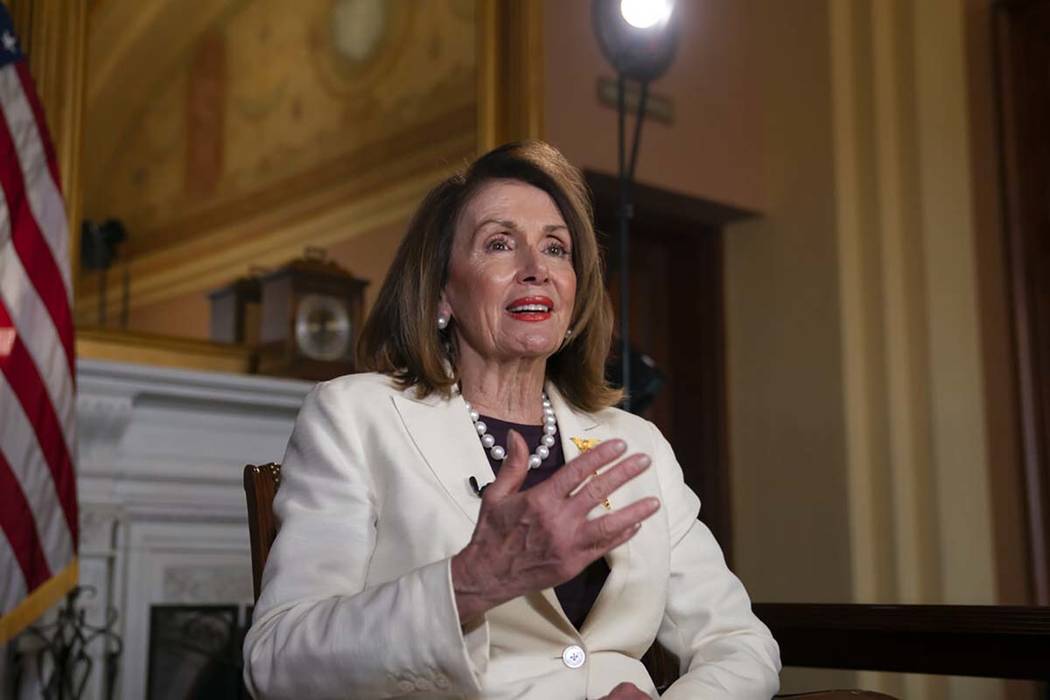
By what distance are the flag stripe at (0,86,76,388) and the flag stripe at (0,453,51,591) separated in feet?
1.01

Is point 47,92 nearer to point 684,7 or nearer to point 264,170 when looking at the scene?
point 264,170

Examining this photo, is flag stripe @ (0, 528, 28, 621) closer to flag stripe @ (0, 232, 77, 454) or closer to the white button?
flag stripe @ (0, 232, 77, 454)

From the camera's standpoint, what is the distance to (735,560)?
5180 mm

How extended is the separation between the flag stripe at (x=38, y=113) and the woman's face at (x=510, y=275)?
1616 millimetres

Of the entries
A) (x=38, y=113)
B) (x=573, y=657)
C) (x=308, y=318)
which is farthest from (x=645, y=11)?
(x=573, y=657)

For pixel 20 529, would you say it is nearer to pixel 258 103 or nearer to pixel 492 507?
pixel 258 103

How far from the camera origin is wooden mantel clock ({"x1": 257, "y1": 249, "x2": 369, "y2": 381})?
3.87 m

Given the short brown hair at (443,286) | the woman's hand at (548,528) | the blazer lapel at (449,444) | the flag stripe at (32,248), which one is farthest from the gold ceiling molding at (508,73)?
the woman's hand at (548,528)

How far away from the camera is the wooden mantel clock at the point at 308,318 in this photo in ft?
12.7

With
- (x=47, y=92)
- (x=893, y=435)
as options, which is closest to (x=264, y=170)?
(x=47, y=92)

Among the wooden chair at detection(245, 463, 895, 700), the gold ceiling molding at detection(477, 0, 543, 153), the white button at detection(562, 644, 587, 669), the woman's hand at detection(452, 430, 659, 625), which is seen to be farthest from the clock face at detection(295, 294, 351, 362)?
the woman's hand at detection(452, 430, 659, 625)

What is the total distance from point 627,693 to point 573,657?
100 mm

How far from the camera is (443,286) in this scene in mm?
2104

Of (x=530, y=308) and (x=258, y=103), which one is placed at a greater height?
(x=258, y=103)
